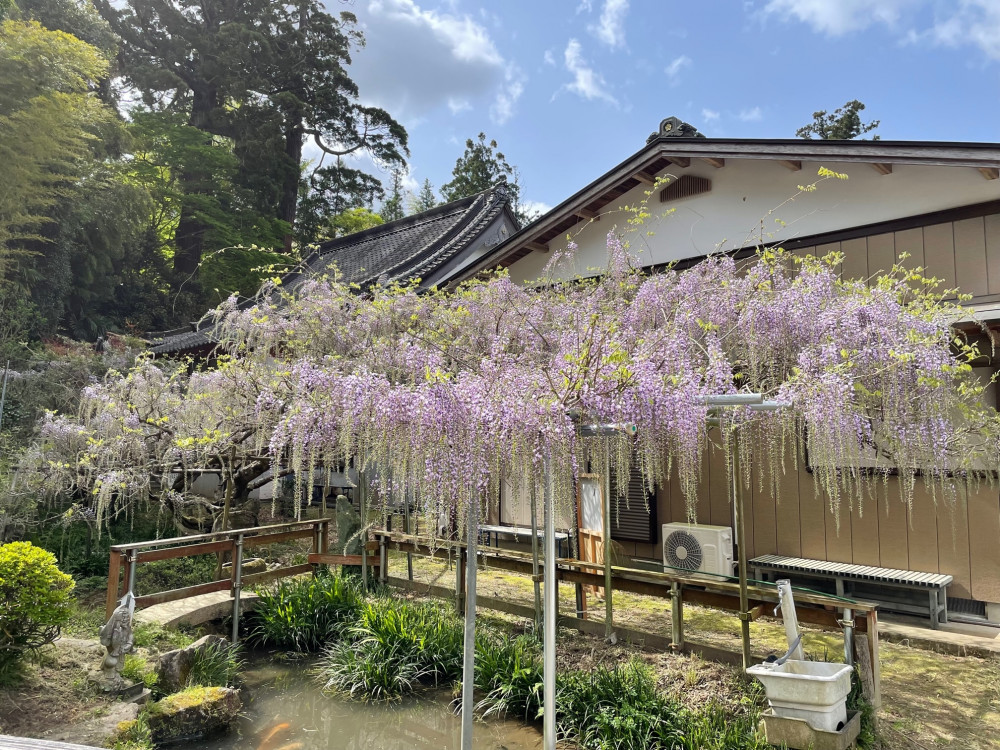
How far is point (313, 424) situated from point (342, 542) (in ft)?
8.31

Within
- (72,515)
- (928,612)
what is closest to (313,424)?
(72,515)

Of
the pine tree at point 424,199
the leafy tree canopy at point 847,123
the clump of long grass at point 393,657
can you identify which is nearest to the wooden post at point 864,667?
the clump of long grass at point 393,657

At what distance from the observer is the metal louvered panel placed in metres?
7.90

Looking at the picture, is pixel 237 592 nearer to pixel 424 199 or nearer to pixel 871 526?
pixel 871 526

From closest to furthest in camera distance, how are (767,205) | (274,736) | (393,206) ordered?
(274,736) < (767,205) < (393,206)

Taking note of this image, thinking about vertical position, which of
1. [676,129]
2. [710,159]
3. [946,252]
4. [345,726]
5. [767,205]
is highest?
[676,129]

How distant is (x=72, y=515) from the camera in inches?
293

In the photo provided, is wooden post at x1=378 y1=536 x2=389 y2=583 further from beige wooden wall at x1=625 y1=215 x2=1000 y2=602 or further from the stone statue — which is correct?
beige wooden wall at x1=625 y1=215 x2=1000 y2=602

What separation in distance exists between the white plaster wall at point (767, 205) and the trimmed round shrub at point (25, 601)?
6.11 meters

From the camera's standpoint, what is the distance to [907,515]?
6.18 metres

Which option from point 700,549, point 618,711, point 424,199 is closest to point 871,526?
point 700,549

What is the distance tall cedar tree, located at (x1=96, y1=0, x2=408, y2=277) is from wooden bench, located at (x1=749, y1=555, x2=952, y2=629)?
56.9 feet

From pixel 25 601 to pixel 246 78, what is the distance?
20.7 metres

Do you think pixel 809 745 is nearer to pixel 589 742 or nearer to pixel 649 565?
pixel 589 742
